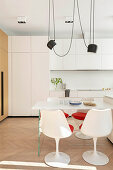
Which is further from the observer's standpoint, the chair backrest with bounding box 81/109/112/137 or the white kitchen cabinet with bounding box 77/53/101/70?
the white kitchen cabinet with bounding box 77/53/101/70

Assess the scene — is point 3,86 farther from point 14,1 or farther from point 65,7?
point 65,7

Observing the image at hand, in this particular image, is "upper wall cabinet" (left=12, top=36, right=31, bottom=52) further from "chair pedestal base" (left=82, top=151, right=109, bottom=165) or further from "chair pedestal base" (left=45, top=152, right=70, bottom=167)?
"chair pedestal base" (left=82, top=151, right=109, bottom=165)

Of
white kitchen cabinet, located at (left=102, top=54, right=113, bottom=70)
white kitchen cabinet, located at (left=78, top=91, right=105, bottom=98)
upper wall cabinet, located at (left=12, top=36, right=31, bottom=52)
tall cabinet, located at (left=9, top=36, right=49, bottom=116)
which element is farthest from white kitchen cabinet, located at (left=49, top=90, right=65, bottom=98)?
white kitchen cabinet, located at (left=102, top=54, right=113, bottom=70)

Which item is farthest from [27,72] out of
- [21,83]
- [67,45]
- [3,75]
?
[67,45]

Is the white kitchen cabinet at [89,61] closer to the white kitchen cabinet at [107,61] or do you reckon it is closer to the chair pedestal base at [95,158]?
the white kitchen cabinet at [107,61]

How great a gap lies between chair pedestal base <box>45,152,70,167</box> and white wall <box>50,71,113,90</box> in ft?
10.2

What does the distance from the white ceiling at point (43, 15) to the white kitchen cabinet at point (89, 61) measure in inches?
35.2

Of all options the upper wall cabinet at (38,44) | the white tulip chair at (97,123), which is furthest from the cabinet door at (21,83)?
the white tulip chair at (97,123)

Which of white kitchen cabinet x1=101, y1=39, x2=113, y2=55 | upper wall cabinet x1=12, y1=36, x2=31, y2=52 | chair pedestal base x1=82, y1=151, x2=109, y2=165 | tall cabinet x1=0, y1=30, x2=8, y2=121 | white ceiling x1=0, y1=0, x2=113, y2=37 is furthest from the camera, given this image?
white kitchen cabinet x1=101, y1=39, x2=113, y2=55

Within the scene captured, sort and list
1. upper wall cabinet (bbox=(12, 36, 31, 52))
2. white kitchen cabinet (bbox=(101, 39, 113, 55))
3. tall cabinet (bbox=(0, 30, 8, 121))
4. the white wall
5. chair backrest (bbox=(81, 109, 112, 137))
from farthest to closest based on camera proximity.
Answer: the white wall
white kitchen cabinet (bbox=(101, 39, 113, 55))
upper wall cabinet (bbox=(12, 36, 31, 52))
tall cabinet (bbox=(0, 30, 8, 121))
chair backrest (bbox=(81, 109, 112, 137))

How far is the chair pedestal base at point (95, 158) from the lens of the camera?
6.59 ft

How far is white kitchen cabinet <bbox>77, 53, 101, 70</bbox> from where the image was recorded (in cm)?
467

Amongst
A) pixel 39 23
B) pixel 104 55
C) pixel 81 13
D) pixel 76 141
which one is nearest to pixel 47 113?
pixel 76 141

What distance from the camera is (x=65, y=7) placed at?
125 inches
